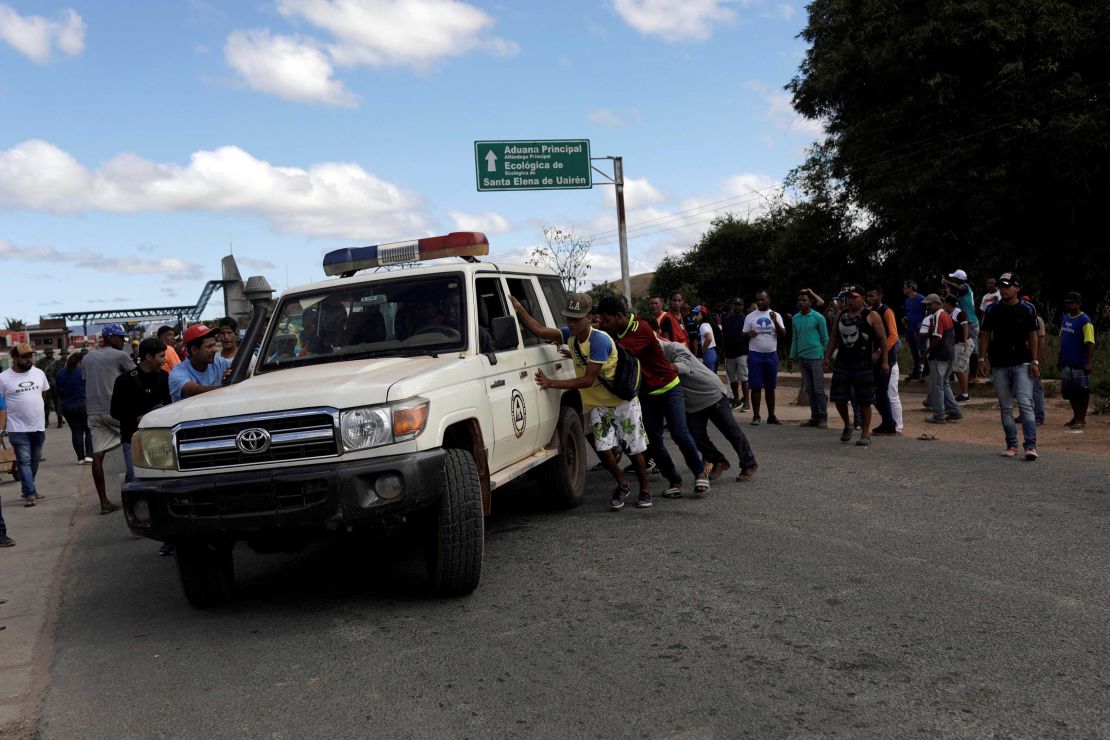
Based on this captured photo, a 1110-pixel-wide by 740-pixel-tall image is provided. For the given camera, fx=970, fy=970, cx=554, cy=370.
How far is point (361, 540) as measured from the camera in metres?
7.50

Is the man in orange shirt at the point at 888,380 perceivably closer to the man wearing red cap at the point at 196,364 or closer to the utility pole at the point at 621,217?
the man wearing red cap at the point at 196,364

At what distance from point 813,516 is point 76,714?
16.5 feet

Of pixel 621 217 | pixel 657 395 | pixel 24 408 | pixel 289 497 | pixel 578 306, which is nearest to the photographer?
pixel 289 497

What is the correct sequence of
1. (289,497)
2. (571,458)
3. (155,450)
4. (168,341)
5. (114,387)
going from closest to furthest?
(289,497) < (155,450) < (571,458) < (114,387) < (168,341)

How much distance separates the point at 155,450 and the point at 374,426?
1268 millimetres

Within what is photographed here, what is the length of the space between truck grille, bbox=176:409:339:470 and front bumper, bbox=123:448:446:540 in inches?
3.3

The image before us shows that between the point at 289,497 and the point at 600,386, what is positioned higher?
the point at 600,386

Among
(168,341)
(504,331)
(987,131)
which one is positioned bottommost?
(504,331)

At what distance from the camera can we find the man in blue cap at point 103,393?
9859 millimetres

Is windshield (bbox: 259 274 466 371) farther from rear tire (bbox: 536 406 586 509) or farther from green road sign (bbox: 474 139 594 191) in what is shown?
green road sign (bbox: 474 139 594 191)

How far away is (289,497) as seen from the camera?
5.01m

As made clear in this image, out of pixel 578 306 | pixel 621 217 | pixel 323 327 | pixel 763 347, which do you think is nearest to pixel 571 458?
pixel 578 306

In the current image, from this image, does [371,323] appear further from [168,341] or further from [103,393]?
[168,341]

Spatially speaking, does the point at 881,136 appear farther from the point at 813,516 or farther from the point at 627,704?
the point at 627,704
